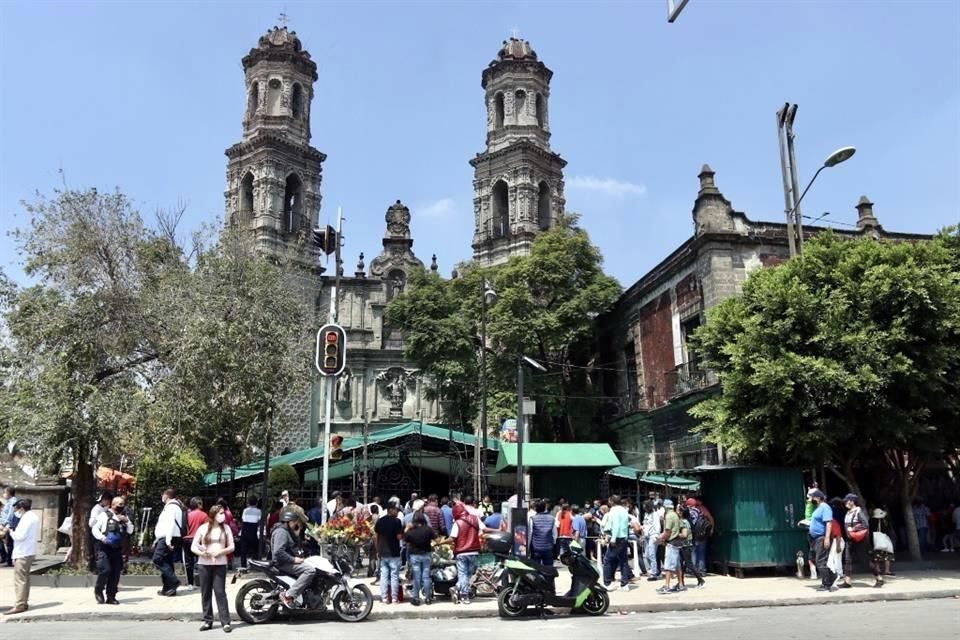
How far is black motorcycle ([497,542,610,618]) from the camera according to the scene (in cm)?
1121

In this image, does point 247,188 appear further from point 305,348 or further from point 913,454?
point 913,454

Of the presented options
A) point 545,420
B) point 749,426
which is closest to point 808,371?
point 749,426

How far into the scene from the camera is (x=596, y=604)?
11.6 m

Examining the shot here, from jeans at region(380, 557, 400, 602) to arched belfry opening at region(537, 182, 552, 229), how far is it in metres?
30.8

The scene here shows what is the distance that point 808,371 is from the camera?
15023 millimetres

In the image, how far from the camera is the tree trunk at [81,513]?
1573 cm

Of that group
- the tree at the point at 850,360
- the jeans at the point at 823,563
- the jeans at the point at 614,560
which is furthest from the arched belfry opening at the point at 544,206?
the jeans at the point at 823,563

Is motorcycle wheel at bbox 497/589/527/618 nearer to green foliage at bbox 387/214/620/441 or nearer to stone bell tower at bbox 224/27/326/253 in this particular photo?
green foliage at bbox 387/214/620/441

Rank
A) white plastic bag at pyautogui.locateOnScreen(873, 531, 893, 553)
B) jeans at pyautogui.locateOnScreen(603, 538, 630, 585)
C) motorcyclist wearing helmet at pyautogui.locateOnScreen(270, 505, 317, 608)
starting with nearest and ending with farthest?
motorcyclist wearing helmet at pyautogui.locateOnScreen(270, 505, 317, 608)
white plastic bag at pyautogui.locateOnScreen(873, 531, 893, 553)
jeans at pyautogui.locateOnScreen(603, 538, 630, 585)

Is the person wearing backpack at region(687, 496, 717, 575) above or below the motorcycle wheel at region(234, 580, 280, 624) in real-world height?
above

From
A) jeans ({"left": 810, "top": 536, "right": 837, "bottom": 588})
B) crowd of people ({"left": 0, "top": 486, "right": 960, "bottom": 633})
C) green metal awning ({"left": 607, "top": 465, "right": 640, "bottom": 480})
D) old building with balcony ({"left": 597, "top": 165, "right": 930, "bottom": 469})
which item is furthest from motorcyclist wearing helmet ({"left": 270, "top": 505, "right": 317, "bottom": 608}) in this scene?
green metal awning ({"left": 607, "top": 465, "right": 640, "bottom": 480})

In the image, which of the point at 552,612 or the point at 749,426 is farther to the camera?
the point at 749,426

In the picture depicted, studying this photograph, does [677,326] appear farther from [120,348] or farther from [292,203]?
[292,203]

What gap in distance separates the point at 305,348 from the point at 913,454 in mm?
13773
